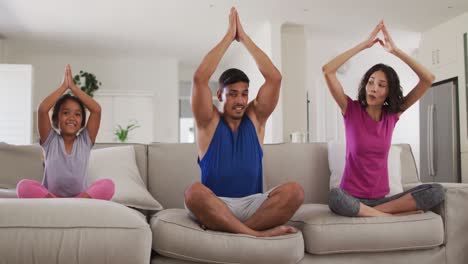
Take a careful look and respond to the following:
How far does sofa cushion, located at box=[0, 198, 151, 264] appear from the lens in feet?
5.29

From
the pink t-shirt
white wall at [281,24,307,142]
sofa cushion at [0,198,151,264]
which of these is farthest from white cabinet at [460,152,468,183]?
sofa cushion at [0,198,151,264]

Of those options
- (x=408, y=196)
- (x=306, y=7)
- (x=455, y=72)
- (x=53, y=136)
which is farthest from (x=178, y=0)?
(x=408, y=196)

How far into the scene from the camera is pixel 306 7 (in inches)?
250

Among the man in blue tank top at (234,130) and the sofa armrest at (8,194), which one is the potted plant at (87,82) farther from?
the man in blue tank top at (234,130)

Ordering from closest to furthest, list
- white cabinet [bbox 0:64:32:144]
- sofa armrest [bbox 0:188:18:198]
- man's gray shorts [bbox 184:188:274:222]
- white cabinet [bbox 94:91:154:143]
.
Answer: man's gray shorts [bbox 184:188:274:222] → sofa armrest [bbox 0:188:18:198] → white cabinet [bbox 0:64:32:144] → white cabinet [bbox 94:91:154:143]

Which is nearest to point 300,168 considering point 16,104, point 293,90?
point 293,90

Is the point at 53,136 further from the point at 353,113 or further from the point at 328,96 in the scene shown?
the point at 328,96

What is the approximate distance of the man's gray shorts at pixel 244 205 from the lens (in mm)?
1942

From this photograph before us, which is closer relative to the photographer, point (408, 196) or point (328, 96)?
point (408, 196)

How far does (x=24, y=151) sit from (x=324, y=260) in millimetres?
1626

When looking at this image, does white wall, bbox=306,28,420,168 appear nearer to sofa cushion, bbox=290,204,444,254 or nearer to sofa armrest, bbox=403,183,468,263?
sofa armrest, bbox=403,183,468,263

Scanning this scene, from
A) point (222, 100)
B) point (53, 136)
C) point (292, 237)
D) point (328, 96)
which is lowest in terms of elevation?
point (292, 237)

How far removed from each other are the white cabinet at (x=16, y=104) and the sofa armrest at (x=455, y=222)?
248 inches

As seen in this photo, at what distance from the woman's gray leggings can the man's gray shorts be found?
0.34 m
